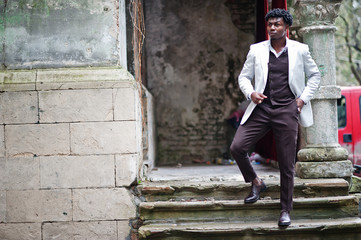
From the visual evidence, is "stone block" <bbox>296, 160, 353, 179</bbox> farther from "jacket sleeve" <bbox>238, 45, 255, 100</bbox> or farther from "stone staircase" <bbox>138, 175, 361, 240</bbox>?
"jacket sleeve" <bbox>238, 45, 255, 100</bbox>

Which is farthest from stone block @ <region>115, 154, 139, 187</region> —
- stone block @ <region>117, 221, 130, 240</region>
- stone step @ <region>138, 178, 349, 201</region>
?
stone block @ <region>117, 221, 130, 240</region>

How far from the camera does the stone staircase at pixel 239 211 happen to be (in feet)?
12.9

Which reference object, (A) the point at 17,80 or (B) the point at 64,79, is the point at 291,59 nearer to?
(B) the point at 64,79

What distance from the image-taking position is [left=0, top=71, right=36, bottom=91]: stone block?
4262 mm

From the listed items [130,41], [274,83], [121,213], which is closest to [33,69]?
[130,41]

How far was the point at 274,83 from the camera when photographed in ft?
12.3

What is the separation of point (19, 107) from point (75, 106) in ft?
2.03

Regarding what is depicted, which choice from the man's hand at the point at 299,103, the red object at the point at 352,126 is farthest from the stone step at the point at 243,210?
the red object at the point at 352,126

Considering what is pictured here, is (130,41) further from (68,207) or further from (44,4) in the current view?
(68,207)

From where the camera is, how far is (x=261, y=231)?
154 inches

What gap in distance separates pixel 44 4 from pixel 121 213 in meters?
2.51

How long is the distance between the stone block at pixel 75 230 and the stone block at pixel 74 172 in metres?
0.42

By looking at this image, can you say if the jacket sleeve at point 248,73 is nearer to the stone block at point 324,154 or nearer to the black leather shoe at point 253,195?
the black leather shoe at point 253,195

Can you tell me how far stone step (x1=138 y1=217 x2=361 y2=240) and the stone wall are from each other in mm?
495
